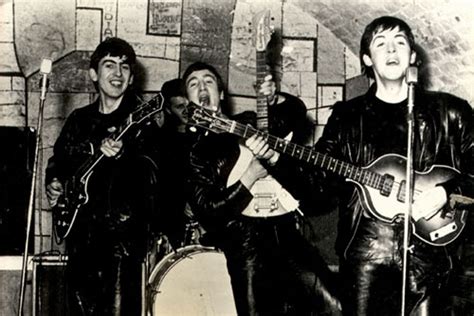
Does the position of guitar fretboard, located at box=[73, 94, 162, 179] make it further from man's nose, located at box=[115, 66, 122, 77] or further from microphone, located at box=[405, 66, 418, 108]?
microphone, located at box=[405, 66, 418, 108]

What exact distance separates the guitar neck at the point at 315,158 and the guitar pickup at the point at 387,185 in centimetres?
1

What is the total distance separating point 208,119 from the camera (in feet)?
12.6

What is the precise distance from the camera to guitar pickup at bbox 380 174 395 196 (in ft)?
12.4

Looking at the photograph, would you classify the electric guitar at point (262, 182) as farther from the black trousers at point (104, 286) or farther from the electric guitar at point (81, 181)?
the black trousers at point (104, 286)

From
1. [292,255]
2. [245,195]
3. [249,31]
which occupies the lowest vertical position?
[292,255]

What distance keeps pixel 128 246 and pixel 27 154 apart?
48.4 inches

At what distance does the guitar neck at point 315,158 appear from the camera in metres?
3.78

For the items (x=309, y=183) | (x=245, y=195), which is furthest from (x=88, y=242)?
(x=309, y=183)

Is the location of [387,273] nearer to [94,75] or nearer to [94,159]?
[94,159]

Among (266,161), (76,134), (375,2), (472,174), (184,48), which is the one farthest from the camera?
(184,48)

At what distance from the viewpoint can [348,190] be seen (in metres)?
3.91

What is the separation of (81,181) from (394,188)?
1.75 meters

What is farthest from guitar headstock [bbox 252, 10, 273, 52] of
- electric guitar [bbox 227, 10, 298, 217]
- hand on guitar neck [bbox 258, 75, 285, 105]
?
hand on guitar neck [bbox 258, 75, 285, 105]

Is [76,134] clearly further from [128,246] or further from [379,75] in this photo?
[379,75]
